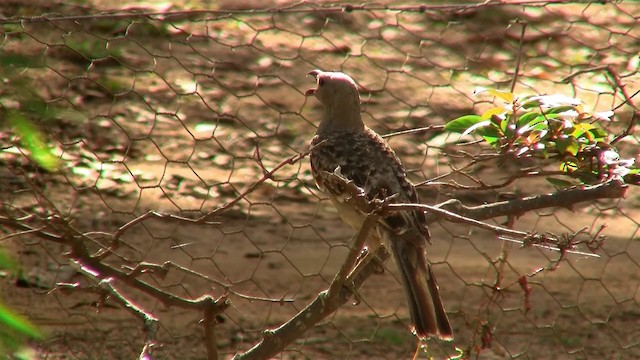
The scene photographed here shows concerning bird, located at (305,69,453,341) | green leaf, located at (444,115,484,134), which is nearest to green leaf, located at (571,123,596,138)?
green leaf, located at (444,115,484,134)

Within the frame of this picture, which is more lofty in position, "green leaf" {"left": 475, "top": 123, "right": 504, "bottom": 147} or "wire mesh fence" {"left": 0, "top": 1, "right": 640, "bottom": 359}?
"green leaf" {"left": 475, "top": 123, "right": 504, "bottom": 147}

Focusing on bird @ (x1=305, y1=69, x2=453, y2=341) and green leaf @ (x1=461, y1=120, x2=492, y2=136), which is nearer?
green leaf @ (x1=461, y1=120, x2=492, y2=136)

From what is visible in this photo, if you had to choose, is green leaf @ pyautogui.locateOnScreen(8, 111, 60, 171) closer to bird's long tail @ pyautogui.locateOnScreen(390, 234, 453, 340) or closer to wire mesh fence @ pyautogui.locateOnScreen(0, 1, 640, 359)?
wire mesh fence @ pyautogui.locateOnScreen(0, 1, 640, 359)

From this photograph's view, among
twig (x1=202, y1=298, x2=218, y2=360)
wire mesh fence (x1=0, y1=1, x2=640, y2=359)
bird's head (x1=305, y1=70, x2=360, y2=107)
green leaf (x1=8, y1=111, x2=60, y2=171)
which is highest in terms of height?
green leaf (x1=8, y1=111, x2=60, y2=171)

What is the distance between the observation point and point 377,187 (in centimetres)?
305

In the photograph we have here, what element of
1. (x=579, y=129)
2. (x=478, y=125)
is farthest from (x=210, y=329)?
(x=579, y=129)

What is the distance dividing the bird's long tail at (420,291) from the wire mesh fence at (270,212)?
0.08m

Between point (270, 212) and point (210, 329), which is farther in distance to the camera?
point (270, 212)

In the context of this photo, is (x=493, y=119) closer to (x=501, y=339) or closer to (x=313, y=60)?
(x=501, y=339)

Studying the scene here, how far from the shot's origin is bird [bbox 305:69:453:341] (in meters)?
2.74

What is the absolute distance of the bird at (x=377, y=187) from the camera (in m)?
2.74

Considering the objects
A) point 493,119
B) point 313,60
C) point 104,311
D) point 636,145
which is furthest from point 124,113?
point 493,119

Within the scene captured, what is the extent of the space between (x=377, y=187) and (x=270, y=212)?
1.76 metres

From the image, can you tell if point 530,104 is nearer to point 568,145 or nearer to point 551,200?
point 568,145
